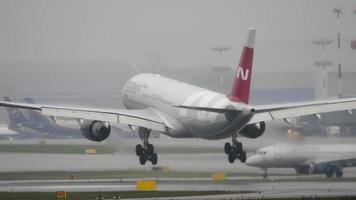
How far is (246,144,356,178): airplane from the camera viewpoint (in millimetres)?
101688

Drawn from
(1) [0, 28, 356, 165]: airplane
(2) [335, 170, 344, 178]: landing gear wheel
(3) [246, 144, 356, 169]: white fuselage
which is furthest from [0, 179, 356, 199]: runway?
(3) [246, 144, 356, 169]: white fuselage

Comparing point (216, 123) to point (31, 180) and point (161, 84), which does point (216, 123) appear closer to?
point (161, 84)

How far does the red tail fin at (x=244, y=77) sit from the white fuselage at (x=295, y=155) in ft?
92.1

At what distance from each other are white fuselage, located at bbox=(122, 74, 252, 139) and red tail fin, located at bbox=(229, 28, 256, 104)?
2.49 feet

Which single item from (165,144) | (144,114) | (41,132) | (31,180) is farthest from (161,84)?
(41,132)

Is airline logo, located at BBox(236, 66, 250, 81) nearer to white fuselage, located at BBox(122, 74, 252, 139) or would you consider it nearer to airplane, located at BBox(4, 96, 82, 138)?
white fuselage, located at BBox(122, 74, 252, 139)

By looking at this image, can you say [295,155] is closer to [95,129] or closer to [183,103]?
[183,103]

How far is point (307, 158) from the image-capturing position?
103m

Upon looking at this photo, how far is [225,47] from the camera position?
152625 mm

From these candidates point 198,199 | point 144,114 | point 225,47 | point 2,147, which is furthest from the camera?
point 225,47

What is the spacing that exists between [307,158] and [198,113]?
3052cm

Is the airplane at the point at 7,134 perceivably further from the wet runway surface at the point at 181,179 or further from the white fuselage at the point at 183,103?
the white fuselage at the point at 183,103

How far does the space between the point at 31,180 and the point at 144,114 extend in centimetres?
1820

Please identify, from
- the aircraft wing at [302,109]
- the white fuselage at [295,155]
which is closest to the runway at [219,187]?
the aircraft wing at [302,109]
